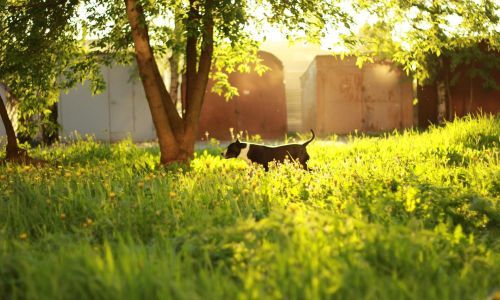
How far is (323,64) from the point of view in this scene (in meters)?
22.6

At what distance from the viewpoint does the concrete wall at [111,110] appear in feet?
69.9

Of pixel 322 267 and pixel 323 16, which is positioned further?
pixel 323 16

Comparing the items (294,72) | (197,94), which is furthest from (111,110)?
(294,72)

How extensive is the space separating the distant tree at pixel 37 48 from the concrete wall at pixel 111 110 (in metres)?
9.58

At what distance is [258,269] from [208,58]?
287 inches

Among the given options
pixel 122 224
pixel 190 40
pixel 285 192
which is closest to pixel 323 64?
pixel 190 40

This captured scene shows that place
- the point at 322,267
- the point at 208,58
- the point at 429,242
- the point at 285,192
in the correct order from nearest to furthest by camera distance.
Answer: the point at 322,267 → the point at 429,242 → the point at 285,192 → the point at 208,58

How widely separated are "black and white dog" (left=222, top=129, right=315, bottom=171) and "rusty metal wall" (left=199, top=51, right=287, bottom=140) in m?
12.5

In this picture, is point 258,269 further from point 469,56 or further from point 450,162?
point 469,56

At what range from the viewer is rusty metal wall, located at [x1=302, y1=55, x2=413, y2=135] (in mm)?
22641

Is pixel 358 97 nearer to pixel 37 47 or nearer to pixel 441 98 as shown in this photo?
pixel 441 98

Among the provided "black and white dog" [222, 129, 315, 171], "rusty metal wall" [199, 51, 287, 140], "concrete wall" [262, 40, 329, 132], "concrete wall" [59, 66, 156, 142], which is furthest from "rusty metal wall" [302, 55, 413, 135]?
"black and white dog" [222, 129, 315, 171]

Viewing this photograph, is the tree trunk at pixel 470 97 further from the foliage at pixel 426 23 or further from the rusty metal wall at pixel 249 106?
the foliage at pixel 426 23

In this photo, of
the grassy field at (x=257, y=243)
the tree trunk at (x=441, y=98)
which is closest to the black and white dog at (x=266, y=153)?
the grassy field at (x=257, y=243)
